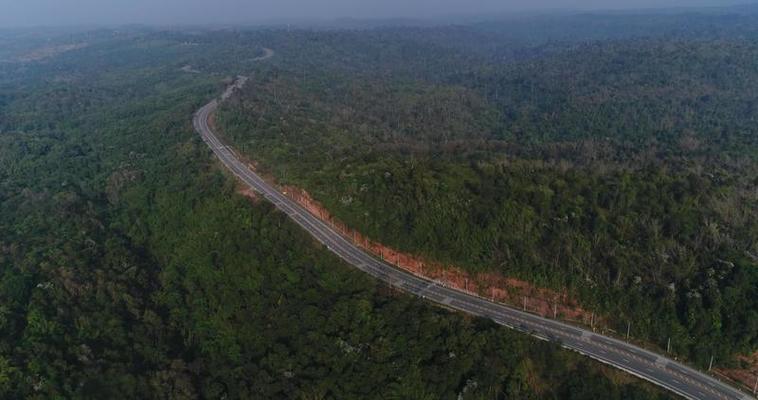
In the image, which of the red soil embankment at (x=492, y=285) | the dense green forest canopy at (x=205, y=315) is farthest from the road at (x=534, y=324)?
the dense green forest canopy at (x=205, y=315)

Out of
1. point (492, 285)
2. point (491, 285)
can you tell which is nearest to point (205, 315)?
point (491, 285)

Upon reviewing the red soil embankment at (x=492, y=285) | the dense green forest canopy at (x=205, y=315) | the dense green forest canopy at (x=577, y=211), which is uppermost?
the dense green forest canopy at (x=577, y=211)

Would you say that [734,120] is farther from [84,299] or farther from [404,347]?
[84,299]

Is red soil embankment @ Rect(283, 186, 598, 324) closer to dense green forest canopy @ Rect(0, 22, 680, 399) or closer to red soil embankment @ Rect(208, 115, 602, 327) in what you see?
red soil embankment @ Rect(208, 115, 602, 327)

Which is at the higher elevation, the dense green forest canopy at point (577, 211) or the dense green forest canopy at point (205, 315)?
the dense green forest canopy at point (577, 211)

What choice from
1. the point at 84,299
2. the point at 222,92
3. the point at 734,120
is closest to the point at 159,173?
the point at 84,299

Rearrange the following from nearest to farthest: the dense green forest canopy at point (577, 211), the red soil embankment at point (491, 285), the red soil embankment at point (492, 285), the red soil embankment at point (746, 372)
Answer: the red soil embankment at point (746, 372), the dense green forest canopy at point (577, 211), the red soil embankment at point (492, 285), the red soil embankment at point (491, 285)

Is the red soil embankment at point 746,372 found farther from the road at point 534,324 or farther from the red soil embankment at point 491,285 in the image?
the red soil embankment at point 491,285
